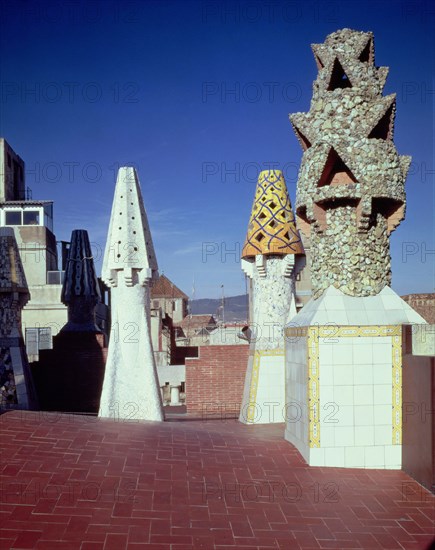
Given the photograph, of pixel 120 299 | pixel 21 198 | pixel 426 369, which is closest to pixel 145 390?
pixel 120 299

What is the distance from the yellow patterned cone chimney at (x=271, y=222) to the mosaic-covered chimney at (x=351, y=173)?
315cm

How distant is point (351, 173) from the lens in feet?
20.6

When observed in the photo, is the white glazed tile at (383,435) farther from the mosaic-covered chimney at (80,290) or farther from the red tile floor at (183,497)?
the mosaic-covered chimney at (80,290)

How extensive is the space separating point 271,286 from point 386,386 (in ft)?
14.0

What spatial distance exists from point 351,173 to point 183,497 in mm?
3979

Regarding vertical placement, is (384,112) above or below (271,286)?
above

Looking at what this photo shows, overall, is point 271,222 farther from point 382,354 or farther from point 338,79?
point 382,354

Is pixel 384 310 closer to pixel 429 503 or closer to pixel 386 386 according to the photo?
pixel 386 386

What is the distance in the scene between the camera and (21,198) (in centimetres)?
2469

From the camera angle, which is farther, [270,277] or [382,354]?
[270,277]

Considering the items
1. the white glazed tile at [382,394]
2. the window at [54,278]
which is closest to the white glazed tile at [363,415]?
the white glazed tile at [382,394]

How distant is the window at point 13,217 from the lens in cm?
2170

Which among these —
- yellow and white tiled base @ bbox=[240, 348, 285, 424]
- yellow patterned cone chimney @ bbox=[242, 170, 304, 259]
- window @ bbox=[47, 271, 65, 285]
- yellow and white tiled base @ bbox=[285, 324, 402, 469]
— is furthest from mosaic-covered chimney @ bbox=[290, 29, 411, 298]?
window @ bbox=[47, 271, 65, 285]

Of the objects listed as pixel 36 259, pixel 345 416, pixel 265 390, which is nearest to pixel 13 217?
pixel 36 259
